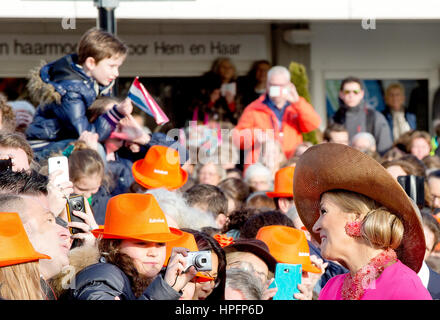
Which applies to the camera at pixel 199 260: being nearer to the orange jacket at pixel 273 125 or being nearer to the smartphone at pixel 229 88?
the orange jacket at pixel 273 125

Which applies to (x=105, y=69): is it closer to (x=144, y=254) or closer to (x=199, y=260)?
(x=144, y=254)

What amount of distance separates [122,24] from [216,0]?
2.06m

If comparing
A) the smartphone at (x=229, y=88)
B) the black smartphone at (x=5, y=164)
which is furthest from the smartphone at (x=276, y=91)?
the black smartphone at (x=5, y=164)

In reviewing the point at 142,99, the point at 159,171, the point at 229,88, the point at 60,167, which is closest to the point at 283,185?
the point at 159,171

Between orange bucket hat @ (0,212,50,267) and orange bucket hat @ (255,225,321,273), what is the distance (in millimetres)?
1632

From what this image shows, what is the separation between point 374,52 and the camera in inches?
485

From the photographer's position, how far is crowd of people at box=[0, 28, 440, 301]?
324 centimetres

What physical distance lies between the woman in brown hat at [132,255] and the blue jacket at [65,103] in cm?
225

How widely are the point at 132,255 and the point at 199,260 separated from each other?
38 cm

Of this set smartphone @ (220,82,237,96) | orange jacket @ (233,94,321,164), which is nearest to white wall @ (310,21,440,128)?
smartphone @ (220,82,237,96)

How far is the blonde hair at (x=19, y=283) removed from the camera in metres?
2.93

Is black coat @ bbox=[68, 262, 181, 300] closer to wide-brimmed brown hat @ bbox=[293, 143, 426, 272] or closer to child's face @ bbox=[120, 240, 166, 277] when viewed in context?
child's face @ bbox=[120, 240, 166, 277]

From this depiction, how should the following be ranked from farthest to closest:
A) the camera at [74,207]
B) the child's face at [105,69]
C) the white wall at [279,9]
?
the white wall at [279,9] → the child's face at [105,69] → the camera at [74,207]
